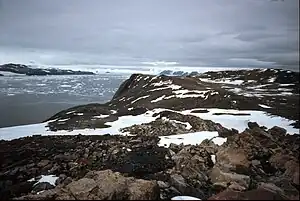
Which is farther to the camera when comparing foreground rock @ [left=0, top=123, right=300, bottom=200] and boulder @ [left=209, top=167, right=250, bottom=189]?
boulder @ [left=209, top=167, right=250, bottom=189]

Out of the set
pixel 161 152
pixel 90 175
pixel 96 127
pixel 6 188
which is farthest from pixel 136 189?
pixel 96 127

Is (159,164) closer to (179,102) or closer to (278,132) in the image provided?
(278,132)

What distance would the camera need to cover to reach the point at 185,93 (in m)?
46.8

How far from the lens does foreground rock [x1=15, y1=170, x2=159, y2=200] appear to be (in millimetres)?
8016

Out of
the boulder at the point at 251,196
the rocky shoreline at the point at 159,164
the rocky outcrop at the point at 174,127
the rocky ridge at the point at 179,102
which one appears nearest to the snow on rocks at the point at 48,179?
the rocky shoreline at the point at 159,164

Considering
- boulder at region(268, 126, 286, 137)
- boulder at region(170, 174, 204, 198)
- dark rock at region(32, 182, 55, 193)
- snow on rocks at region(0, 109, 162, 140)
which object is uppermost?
boulder at region(268, 126, 286, 137)

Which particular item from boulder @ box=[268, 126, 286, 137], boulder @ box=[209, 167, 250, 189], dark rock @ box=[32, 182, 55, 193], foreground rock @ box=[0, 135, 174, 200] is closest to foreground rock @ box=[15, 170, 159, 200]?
foreground rock @ box=[0, 135, 174, 200]

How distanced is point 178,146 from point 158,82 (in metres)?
43.3

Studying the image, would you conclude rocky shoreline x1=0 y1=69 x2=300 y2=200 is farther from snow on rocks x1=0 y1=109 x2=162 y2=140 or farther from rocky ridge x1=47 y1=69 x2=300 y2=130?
rocky ridge x1=47 y1=69 x2=300 y2=130

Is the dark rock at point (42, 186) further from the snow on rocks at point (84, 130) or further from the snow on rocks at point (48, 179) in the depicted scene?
the snow on rocks at point (84, 130)

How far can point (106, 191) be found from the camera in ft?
26.8

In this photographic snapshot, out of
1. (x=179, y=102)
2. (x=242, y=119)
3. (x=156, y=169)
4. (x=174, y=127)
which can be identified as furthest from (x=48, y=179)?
(x=179, y=102)

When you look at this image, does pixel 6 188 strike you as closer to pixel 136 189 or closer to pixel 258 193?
pixel 136 189

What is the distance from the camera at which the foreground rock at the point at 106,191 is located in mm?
8016
